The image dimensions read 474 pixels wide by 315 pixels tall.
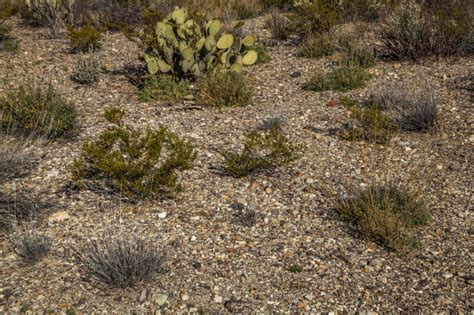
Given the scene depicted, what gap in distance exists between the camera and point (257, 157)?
21.1ft

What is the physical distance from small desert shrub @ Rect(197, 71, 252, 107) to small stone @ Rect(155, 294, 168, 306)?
4185 mm

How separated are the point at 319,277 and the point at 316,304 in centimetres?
35

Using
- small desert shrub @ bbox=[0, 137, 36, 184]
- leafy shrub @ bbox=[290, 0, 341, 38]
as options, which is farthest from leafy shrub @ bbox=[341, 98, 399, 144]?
small desert shrub @ bbox=[0, 137, 36, 184]

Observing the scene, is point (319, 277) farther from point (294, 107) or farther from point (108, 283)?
point (294, 107)

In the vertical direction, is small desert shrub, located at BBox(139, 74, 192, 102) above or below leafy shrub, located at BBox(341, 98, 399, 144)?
above

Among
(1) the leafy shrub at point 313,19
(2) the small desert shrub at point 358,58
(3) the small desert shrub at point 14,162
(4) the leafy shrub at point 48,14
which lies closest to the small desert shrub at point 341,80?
(2) the small desert shrub at point 358,58

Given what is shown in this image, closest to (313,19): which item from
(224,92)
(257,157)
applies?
A: (224,92)

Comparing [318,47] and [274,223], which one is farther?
[318,47]

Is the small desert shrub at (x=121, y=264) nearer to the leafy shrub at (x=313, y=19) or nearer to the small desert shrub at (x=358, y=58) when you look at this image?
the small desert shrub at (x=358, y=58)

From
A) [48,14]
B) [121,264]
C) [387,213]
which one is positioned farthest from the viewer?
[48,14]

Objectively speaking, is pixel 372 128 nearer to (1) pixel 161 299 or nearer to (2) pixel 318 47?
(2) pixel 318 47

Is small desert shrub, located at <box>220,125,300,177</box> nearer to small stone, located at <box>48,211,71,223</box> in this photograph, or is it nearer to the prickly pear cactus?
small stone, located at <box>48,211,71,223</box>

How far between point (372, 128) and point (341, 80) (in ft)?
5.65

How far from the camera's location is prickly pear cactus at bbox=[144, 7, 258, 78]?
857 cm
